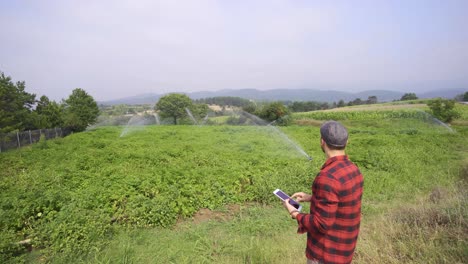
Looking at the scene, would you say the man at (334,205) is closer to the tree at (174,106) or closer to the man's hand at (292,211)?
the man's hand at (292,211)

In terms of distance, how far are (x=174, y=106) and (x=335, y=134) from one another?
156ft

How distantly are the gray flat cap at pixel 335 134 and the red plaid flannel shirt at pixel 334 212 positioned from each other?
123 millimetres

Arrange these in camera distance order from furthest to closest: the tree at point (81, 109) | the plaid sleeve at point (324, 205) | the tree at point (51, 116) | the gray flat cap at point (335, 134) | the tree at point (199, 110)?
1. the tree at point (199, 110)
2. the tree at point (81, 109)
3. the tree at point (51, 116)
4. the gray flat cap at point (335, 134)
5. the plaid sleeve at point (324, 205)

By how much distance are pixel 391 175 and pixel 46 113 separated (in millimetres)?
36540

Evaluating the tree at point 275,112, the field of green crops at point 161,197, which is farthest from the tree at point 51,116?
the tree at point 275,112

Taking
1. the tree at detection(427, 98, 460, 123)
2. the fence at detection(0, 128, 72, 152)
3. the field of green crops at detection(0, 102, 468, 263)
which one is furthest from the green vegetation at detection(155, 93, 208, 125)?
the field of green crops at detection(0, 102, 468, 263)

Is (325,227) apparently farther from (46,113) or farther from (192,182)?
(46,113)

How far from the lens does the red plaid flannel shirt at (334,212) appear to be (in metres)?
2.10

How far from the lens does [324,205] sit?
6.89ft

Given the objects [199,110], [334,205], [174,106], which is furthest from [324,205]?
[199,110]

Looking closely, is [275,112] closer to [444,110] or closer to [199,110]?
[444,110]

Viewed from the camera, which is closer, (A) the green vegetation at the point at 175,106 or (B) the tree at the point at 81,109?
(B) the tree at the point at 81,109

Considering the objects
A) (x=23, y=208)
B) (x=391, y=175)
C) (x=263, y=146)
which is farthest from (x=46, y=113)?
(x=391, y=175)

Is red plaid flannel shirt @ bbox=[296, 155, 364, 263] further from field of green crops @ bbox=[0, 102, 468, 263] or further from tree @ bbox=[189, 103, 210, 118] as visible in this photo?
tree @ bbox=[189, 103, 210, 118]
